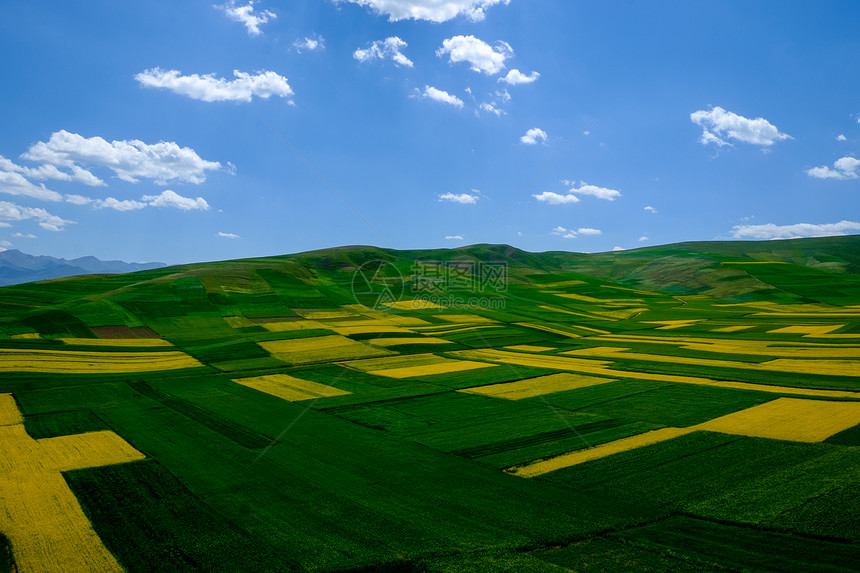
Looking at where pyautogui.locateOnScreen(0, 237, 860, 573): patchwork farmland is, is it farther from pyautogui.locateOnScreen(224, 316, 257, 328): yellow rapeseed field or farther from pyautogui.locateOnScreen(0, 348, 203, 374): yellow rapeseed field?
pyautogui.locateOnScreen(224, 316, 257, 328): yellow rapeseed field

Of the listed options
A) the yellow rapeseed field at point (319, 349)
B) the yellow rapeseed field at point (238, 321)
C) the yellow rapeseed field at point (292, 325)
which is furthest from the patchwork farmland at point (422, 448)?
the yellow rapeseed field at point (238, 321)

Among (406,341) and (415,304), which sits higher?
(415,304)

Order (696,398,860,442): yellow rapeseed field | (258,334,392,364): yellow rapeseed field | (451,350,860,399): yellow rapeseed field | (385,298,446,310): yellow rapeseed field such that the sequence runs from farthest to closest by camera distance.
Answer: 1. (385,298,446,310): yellow rapeseed field
2. (258,334,392,364): yellow rapeseed field
3. (451,350,860,399): yellow rapeseed field
4. (696,398,860,442): yellow rapeseed field

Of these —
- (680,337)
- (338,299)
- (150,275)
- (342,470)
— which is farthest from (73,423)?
(150,275)

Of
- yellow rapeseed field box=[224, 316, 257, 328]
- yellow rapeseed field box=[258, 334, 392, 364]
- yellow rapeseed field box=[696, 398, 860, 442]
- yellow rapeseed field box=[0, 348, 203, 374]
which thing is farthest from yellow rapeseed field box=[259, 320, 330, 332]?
yellow rapeseed field box=[696, 398, 860, 442]

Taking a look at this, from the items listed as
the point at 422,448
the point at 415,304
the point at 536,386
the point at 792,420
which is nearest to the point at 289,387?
the point at 422,448

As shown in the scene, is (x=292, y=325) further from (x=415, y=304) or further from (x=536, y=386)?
(x=536, y=386)

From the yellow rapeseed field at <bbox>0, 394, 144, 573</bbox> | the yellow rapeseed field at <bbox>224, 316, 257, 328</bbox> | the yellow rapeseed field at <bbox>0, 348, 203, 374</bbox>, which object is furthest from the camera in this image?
Answer: the yellow rapeseed field at <bbox>224, 316, 257, 328</bbox>
